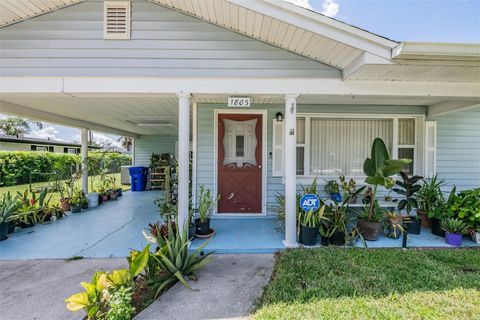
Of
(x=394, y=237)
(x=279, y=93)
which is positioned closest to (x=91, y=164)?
(x=279, y=93)

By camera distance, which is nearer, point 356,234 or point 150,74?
point 150,74

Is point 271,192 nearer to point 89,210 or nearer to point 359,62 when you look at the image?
point 359,62

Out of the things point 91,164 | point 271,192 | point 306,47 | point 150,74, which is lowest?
point 271,192

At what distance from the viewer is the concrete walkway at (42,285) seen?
88.8 inches

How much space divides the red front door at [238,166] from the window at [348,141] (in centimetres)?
102

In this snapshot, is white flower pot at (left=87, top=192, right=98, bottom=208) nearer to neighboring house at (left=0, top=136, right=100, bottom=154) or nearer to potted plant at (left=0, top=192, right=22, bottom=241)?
potted plant at (left=0, top=192, right=22, bottom=241)

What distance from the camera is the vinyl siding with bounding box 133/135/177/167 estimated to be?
10.4 meters

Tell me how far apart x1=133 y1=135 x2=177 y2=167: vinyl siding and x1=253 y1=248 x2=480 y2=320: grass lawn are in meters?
8.43

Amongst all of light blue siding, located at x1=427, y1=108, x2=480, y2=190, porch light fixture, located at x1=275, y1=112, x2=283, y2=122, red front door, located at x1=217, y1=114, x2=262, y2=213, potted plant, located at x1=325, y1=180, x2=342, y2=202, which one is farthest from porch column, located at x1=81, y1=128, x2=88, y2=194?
light blue siding, located at x1=427, y1=108, x2=480, y2=190

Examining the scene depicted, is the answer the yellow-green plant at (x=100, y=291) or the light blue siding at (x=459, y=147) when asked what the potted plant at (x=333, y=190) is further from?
the yellow-green plant at (x=100, y=291)

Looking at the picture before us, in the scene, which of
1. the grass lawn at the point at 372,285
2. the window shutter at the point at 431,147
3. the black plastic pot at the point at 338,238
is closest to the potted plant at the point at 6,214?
the grass lawn at the point at 372,285

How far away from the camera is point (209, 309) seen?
2307 millimetres

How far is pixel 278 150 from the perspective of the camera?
511 centimetres

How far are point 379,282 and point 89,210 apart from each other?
659 cm
